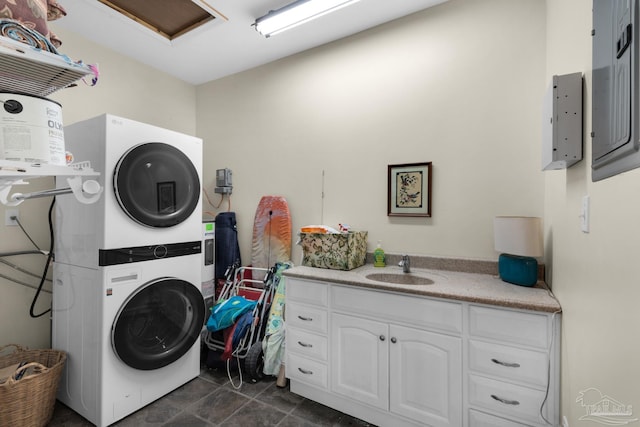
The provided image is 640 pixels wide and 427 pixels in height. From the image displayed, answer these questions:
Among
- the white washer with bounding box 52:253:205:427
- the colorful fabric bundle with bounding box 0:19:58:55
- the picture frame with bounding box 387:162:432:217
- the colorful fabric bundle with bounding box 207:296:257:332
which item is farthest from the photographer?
the colorful fabric bundle with bounding box 207:296:257:332

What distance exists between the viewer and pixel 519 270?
167 cm

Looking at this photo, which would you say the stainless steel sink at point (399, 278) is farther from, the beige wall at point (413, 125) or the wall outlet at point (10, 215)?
the wall outlet at point (10, 215)

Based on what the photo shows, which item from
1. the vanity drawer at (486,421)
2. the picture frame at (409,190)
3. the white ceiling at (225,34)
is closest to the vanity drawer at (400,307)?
the vanity drawer at (486,421)

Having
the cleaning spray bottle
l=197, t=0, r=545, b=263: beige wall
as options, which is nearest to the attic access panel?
l=197, t=0, r=545, b=263: beige wall

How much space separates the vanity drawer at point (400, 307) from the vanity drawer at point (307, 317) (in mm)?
125

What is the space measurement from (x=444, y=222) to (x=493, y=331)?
2.85ft

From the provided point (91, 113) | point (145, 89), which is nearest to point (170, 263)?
point (91, 113)

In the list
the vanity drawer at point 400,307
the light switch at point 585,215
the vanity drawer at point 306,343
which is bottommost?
the vanity drawer at point 306,343

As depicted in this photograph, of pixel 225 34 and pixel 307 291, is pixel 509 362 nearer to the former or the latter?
pixel 307 291

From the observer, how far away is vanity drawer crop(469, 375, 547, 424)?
1.34 meters

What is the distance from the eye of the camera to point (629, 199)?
69 centimetres

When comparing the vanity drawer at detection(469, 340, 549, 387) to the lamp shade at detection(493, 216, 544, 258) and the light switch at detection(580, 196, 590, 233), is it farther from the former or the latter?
the light switch at detection(580, 196, 590, 233)

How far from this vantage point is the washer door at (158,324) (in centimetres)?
180

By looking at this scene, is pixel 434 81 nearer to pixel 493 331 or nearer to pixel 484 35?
pixel 484 35
